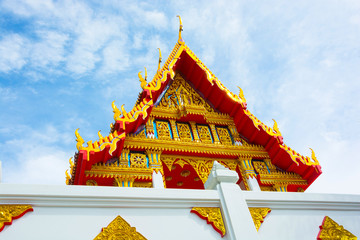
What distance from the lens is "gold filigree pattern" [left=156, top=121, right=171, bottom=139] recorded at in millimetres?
7297

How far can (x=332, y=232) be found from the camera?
4.40 m

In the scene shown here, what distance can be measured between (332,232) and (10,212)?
423 centimetres

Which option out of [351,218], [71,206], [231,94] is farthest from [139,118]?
[351,218]

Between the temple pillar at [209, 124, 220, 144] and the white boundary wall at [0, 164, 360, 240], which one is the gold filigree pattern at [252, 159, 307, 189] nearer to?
the temple pillar at [209, 124, 220, 144]

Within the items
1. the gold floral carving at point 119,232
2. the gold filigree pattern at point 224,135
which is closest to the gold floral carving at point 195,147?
the gold filigree pattern at point 224,135

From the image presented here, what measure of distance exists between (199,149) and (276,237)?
11.0 ft

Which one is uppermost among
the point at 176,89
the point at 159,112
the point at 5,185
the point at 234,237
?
the point at 176,89

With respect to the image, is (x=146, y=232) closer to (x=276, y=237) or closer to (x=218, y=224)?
(x=218, y=224)

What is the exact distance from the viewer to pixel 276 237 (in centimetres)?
420

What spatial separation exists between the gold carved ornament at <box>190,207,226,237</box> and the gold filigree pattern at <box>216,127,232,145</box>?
3783 mm

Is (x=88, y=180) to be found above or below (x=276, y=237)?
above

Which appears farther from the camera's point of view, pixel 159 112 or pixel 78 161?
pixel 159 112

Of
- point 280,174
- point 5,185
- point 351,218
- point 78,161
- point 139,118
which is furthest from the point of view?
point 280,174

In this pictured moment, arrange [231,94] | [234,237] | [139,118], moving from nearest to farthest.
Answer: [234,237] < [139,118] < [231,94]
